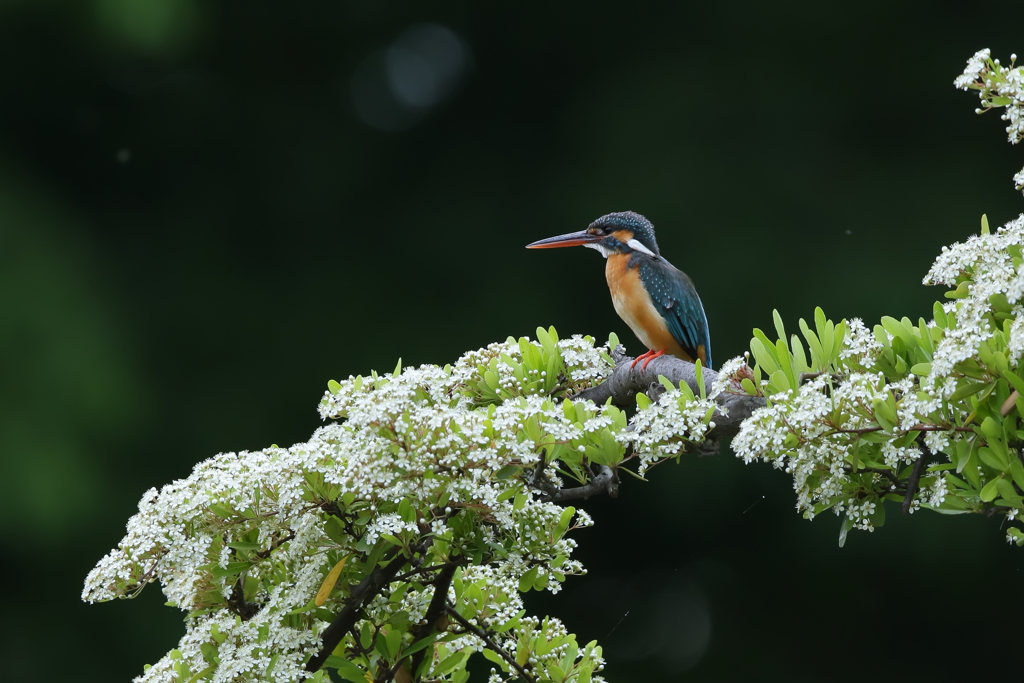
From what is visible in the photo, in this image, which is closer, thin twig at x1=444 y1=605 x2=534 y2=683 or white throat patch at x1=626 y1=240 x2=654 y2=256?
thin twig at x1=444 y1=605 x2=534 y2=683

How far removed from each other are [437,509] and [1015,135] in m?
0.79

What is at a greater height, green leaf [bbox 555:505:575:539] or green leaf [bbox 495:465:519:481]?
green leaf [bbox 495:465:519:481]

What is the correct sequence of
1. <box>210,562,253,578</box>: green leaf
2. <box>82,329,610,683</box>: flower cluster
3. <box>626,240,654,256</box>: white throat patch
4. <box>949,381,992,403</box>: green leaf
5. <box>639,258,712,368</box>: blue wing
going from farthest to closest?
<box>626,240,654,256</box>: white throat patch < <box>639,258,712,368</box>: blue wing < <box>210,562,253,578</box>: green leaf < <box>82,329,610,683</box>: flower cluster < <box>949,381,992,403</box>: green leaf

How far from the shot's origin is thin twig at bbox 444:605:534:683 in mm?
1224

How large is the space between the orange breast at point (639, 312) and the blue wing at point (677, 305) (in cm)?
1

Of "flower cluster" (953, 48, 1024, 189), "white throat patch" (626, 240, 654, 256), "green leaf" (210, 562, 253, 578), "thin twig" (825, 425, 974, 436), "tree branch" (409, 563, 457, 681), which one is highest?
"white throat patch" (626, 240, 654, 256)

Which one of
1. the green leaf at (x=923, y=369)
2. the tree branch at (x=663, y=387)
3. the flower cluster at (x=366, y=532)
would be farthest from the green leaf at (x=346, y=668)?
the green leaf at (x=923, y=369)

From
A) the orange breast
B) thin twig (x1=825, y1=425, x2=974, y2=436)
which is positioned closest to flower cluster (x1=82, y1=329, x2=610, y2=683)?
thin twig (x1=825, y1=425, x2=974, y2=436)

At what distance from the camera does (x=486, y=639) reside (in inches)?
50.3

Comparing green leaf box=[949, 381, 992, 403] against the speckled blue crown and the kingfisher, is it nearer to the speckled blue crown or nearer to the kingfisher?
the kingfisher

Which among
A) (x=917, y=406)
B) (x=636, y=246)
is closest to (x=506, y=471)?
(x=917, y=406)

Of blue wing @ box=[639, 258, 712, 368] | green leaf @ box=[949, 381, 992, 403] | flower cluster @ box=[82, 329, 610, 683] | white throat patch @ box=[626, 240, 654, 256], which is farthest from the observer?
white throat patch @ box=[626, 240, 654, 256]

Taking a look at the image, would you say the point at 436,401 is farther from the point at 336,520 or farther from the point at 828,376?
the point at 828,376

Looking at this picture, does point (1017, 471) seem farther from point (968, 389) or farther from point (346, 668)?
point (346, 668)
